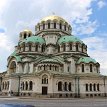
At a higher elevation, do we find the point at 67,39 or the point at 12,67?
the point at 67,39

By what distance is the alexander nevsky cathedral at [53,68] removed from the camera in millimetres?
52906

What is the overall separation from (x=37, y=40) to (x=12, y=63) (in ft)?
32.2

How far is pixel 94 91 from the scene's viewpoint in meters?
55.8

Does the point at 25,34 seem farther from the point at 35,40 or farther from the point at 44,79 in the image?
the point at 44,79

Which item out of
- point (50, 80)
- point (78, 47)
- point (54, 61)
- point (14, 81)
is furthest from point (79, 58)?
point (14, 81)

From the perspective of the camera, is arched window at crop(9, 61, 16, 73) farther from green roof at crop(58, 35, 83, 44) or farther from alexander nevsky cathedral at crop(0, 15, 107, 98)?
green roof at crop(58, 35, 83, 44)

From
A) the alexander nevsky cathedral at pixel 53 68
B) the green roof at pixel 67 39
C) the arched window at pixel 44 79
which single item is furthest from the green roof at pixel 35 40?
the arched window at pixel 44 79

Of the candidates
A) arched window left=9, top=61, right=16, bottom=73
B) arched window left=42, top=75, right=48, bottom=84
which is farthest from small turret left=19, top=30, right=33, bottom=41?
arched window left=42, top=75, right=48, bottom=84

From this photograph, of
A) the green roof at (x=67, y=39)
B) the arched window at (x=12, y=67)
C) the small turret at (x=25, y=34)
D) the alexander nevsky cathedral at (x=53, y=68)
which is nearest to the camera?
the alexander nevsky cathedral at (x=53, y=68)

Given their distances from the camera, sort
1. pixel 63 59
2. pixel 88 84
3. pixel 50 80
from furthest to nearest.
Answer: pixel 63 59 < pixel 88 84 < pixel 50 80

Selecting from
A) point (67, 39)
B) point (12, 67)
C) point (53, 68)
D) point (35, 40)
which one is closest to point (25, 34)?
point (35, 40)

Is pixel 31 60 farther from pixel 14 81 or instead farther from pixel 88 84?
pixel 88 84

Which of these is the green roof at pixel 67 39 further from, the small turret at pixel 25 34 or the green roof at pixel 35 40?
Result: the small turret at pixel 25 34

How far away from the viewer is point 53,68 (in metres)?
55.3
